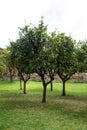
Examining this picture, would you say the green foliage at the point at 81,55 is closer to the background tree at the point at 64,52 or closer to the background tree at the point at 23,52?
the background tree at the point at 64,52

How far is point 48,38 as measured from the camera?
107 ft

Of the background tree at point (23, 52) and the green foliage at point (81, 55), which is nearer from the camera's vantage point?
the background tree at point (23, 52)

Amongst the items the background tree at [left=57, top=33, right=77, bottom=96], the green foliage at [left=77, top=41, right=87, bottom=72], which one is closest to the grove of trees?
the background tree at [left=57, top=33, right=77, bottom=96]

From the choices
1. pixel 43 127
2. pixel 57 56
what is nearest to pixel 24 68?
pixel 57 56

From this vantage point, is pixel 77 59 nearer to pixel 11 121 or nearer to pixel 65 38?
pixel 65 38

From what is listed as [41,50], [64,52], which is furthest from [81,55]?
[41,50]

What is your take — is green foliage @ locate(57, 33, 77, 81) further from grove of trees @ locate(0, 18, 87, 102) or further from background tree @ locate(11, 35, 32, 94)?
background tree @ locate(11, 35, 32, 94)

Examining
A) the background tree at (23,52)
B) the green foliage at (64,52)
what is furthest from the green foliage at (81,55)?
the background tree at (23,52)

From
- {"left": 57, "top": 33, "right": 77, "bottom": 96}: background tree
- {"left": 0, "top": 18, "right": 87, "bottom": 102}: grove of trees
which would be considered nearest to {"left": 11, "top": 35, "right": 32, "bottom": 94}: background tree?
{"left": 0, "top": 18, "right": 87, "bottom": 102}: grove of trees

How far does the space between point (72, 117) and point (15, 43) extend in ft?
41.0

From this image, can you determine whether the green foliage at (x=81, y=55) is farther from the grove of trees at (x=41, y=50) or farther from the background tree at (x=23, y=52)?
the background tree at (x=23, y=52)

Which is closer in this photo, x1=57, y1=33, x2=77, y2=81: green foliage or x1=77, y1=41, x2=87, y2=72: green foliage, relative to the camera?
x1=57, y1=33, x2=77, y2=81: green foliage

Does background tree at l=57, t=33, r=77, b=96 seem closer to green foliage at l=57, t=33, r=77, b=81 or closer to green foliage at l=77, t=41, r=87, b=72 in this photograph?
Answer: green foliage at l=57, t=33, r=77, b=81

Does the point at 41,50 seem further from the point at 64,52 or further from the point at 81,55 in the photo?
the point at 81,55
